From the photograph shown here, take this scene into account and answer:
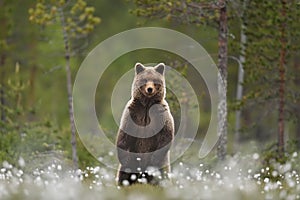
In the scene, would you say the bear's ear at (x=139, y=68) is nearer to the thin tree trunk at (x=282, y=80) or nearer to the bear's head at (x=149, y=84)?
the bear's head at (x=149, y=84)

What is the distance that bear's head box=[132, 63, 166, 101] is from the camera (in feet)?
37.9

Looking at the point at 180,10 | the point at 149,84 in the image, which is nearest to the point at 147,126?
the point at 149,84

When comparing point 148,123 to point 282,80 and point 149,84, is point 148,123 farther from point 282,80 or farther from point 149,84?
point 282,80

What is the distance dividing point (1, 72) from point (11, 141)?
8.44 metres

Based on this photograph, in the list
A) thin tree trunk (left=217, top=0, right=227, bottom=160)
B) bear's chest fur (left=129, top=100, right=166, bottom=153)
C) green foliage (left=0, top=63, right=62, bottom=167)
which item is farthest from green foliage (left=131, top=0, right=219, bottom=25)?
bear's chest fur (left=129, top=100, right=166, bottom=153)

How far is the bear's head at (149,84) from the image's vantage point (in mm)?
11547

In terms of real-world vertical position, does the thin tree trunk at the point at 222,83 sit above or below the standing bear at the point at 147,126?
above

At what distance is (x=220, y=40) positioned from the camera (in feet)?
54.4

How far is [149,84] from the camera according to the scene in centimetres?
1154

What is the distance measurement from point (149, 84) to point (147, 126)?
0.75m

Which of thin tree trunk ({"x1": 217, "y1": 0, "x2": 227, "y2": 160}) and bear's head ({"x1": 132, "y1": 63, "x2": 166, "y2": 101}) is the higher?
thin tree trunk ({"x1": 217, "y1": 0, "x2": 227, "y2": 160})

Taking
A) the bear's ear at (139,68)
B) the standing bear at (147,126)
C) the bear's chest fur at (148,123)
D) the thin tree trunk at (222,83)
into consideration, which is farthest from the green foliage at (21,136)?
the bear's ear at (139,68)

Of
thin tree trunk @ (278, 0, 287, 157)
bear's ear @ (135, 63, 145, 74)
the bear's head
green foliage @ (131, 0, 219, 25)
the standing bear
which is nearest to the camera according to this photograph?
the bear's head

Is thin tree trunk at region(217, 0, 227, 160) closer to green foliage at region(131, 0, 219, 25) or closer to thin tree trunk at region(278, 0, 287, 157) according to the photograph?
green foliage at region(131, 0, 219, 25)
